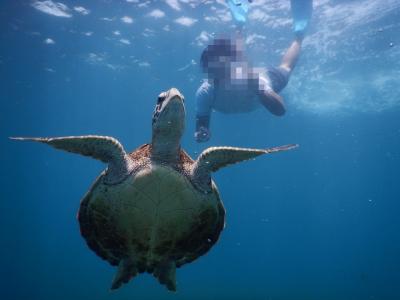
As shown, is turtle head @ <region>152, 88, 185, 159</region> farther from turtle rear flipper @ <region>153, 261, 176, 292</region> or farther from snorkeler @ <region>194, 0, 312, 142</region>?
snorkeler @ <region>194, 0, 312, 142</region>

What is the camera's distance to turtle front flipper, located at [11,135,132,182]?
10.4ft

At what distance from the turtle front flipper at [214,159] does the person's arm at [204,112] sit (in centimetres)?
488

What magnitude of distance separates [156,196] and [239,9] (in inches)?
527

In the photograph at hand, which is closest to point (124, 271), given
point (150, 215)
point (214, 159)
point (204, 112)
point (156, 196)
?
point (150, 215)

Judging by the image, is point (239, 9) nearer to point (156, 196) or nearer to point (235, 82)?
point (235, 82)

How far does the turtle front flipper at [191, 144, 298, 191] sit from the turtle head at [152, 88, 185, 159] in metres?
0.40

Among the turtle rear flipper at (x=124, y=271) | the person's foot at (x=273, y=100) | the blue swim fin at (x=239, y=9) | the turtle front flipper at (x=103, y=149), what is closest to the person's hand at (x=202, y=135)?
the person's foot at (x=273, y=100)

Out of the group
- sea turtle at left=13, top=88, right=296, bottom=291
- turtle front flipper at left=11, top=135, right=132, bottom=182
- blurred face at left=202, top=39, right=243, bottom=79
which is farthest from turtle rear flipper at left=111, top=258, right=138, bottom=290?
blurred face at left=202, top=39, right=243, bottom=79

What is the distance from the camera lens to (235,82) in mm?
10656

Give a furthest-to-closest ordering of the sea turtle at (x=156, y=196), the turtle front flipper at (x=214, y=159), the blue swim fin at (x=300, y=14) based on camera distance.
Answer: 1. the blue swim fin at (x=300, y=14)
2. the sea turtle at (x=156, y=196)
3. the turtle front flipper at (x=214, y=159)

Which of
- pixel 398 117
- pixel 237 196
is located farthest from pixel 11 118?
pixel 237 196

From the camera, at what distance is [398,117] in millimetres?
31500

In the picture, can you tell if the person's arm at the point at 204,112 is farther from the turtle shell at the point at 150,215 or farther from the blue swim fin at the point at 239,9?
the blue swim fin at the point at 239,9

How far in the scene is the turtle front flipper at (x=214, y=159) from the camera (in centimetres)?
339
